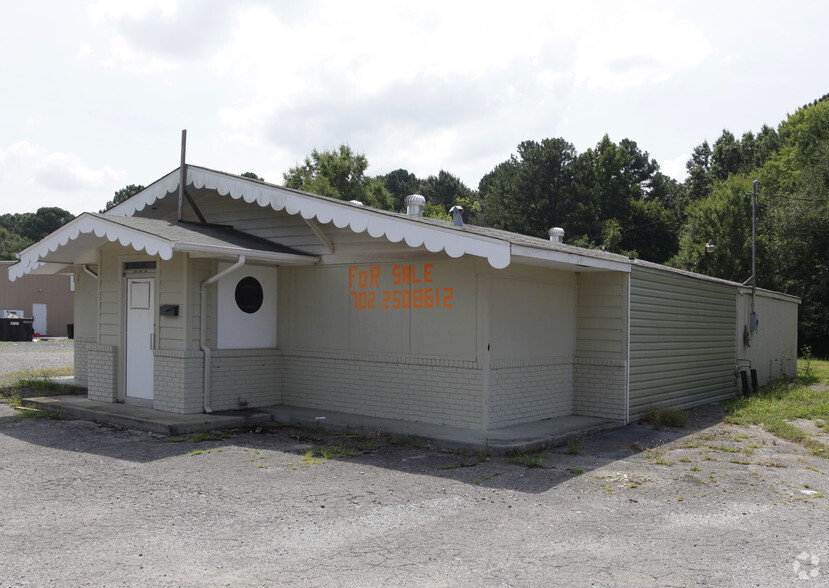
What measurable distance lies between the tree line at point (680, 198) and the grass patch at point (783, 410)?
52.2 ft

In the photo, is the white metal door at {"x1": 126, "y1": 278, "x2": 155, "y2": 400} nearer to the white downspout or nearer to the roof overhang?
the white downspout

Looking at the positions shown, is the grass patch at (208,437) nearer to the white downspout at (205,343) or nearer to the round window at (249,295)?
the white downspout at (205,343)

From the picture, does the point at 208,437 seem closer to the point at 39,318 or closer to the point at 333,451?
the point at 333,451

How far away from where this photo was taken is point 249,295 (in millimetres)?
10805

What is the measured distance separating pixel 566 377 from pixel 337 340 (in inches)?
142

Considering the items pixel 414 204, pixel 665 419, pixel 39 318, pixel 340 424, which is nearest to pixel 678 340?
pixel 665 419

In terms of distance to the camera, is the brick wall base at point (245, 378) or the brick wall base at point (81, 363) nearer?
the brick wall base at point (245, 378)

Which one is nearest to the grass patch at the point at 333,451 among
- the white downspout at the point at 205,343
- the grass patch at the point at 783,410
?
the white downspout at the point at 205,343

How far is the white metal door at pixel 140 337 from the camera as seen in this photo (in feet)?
34.2

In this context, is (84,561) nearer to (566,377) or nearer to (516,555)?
(516,555)

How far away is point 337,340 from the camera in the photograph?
412 inches

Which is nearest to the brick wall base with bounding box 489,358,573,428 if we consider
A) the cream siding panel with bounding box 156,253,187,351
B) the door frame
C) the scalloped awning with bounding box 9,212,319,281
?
the scalloped awning with bounding box 9,212,319,281

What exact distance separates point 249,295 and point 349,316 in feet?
5.69

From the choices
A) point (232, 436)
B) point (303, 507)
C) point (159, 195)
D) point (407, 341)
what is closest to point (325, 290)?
point (407, 341)
